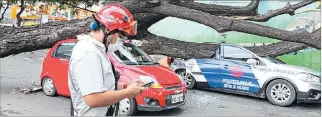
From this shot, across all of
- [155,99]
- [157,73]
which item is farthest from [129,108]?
[157,73]

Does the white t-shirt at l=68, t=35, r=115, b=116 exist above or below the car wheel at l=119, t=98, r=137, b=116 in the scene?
above

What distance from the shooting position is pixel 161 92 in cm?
701

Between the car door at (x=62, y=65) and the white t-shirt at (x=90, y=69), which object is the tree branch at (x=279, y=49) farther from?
the white t-shirt at (x=90, y=69)

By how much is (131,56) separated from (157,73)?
2.43 feet

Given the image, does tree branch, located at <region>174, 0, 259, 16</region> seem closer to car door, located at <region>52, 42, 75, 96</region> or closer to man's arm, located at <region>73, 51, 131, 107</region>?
car door, located at <region>52, 42, 75, 96</region>

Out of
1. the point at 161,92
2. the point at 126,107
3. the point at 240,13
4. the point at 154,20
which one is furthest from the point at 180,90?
the point at 240,13

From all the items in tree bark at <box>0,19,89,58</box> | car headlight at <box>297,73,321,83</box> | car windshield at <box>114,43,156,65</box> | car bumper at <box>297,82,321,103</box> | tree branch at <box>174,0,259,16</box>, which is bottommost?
car bumper at <box>297,82,321,103</box>

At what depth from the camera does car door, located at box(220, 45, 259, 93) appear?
9.24m

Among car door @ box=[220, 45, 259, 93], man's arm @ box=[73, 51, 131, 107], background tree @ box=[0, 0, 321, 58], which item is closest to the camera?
man's arm @ box=[73, 51, 131, 107]

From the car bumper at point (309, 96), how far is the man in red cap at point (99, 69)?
21.8 ft

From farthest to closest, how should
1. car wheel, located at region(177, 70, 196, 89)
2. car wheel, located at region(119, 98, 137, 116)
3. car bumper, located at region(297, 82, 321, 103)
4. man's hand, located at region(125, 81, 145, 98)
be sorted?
car wheel, located at region(177, 70, 196, 89)
car bumper, located at region(297, 82, 321, 103)
car wheel, located at region(119, 98, 137, 116)
man's hand, located at region(125, 81, 145, 98)

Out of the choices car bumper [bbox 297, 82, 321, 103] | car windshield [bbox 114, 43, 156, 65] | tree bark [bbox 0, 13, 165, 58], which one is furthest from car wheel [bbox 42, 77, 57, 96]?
car bumper [bbox 297, 82, 321, 103]

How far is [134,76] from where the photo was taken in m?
7.15

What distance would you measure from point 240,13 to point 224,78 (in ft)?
4.98
